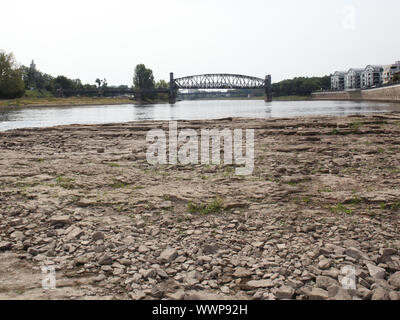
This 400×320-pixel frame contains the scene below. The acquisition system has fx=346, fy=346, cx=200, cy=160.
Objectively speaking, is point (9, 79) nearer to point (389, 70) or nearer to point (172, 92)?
point (172, 92)

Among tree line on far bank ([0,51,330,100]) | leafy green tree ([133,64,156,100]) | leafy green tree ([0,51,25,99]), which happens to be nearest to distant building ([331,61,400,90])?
tree line on far bank ([0,51,330,100])

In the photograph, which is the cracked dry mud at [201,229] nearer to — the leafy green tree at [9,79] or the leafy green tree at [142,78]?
the leafy green tree at [9,79]

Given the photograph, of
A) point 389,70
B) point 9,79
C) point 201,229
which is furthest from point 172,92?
point 201,229

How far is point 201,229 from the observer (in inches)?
252

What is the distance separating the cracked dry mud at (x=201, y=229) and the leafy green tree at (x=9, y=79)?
93.0 meters

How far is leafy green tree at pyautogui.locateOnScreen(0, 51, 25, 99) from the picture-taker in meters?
91.4

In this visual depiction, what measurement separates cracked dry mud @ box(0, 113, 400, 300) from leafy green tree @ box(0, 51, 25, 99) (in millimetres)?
92967

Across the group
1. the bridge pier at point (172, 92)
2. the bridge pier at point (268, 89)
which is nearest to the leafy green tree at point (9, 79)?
the bridge pier at point (172, 92)

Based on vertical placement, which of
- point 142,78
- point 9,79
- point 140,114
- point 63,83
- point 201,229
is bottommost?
point 201,229

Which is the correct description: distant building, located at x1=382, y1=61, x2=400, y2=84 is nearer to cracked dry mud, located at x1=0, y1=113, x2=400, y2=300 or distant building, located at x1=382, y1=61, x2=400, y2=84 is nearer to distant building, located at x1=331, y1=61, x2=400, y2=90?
distant building, located at x1=331, y1=61, x2=400, y2=90

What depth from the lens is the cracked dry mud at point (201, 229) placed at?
4637 mm

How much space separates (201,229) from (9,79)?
101790 millimetres

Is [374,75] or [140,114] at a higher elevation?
[374,75]
